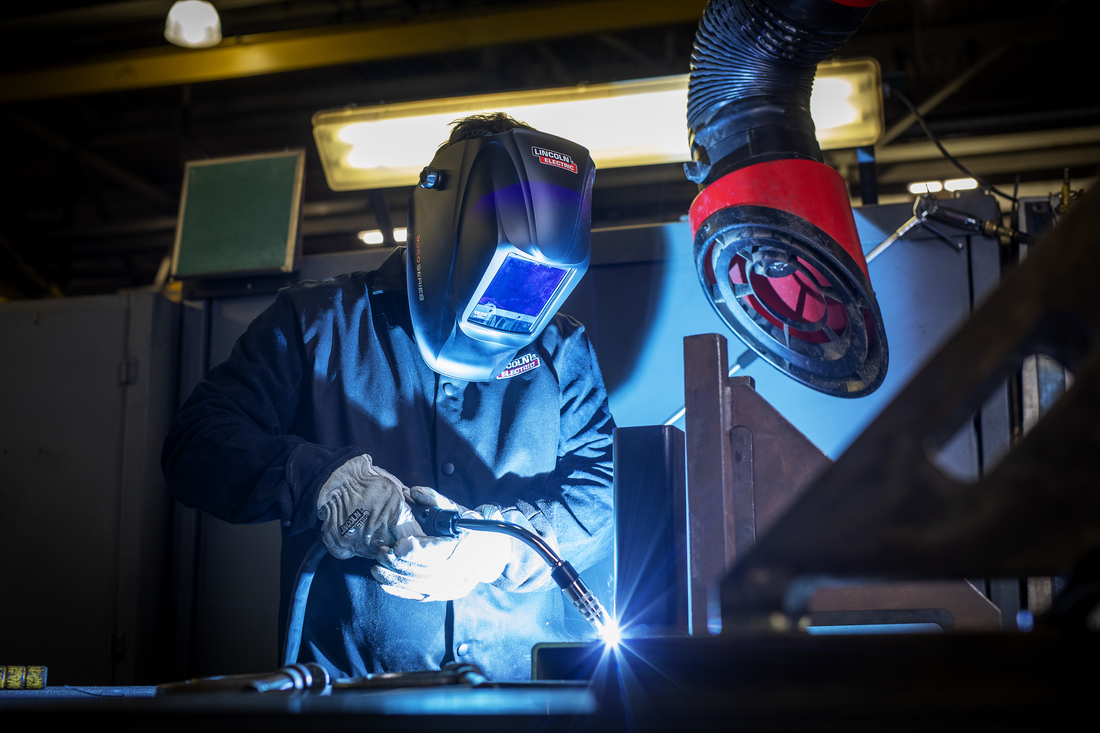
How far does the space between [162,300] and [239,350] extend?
Answer: 2.76 ft

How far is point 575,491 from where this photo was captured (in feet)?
4.59

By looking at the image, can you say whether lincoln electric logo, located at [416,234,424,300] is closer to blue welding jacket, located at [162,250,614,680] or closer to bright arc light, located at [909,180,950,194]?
blue welding jacket, located at [162,250,614,680]

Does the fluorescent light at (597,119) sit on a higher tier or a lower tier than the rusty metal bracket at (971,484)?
higher

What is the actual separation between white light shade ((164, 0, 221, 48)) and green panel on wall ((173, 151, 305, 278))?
1.00 metres

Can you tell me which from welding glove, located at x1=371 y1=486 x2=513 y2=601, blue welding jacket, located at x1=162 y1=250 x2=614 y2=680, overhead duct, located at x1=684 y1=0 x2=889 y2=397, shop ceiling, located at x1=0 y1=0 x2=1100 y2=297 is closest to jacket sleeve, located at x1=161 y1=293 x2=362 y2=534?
blue welding jacket, located at x1=162 y1=250 x2=614 y2=680

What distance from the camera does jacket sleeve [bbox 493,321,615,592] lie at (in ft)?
4.36

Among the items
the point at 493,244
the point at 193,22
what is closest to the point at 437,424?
the point at 493,244

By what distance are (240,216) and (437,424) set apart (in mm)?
1030

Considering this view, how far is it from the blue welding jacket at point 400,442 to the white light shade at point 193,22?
1.87m

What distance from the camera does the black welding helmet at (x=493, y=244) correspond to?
1.15 meters

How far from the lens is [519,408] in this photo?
1461mm

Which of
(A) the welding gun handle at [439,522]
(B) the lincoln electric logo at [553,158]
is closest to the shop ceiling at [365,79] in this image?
(B) the lincoln electric logo at [553,158]

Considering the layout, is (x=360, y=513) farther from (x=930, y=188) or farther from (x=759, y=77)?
(x=930, y=188)

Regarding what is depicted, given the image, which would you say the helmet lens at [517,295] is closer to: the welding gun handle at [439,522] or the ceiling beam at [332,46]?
the welding gun handle at [439,522]
